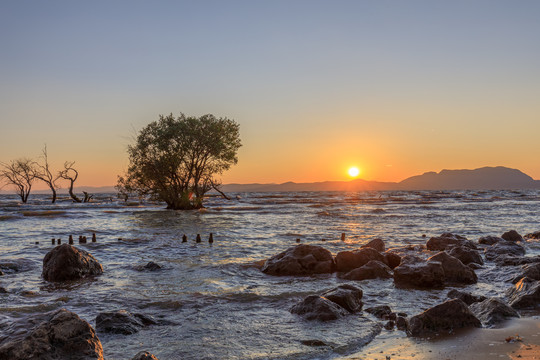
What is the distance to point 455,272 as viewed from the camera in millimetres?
12797

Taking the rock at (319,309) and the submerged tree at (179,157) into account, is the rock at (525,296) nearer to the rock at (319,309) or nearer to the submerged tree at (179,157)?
the rock at (319,309)

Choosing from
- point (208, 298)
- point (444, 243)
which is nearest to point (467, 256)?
point (444, 243)

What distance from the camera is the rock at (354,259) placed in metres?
14.9

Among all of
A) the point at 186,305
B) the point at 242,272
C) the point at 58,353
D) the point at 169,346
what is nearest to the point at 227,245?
the point at 242,272

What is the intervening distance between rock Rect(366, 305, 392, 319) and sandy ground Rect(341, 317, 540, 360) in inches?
51.9

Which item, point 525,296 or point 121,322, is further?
point 525,296

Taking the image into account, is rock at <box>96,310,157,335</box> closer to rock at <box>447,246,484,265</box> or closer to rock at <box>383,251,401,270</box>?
rock at <box>383,251,401,270</box>

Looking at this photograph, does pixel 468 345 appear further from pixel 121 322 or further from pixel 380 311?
pixel 121 322

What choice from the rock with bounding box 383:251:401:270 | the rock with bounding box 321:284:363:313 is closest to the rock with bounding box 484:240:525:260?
the rock with bounding box 383:251:401:270

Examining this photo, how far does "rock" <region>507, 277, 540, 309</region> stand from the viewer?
8945mm

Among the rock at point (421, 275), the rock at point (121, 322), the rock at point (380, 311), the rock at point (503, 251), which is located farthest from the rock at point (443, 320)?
the rock at point (503, 251)

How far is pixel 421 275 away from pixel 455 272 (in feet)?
5.12

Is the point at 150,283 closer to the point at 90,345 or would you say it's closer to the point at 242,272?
the point at 242,272

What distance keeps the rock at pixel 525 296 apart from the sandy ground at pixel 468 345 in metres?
1.51
